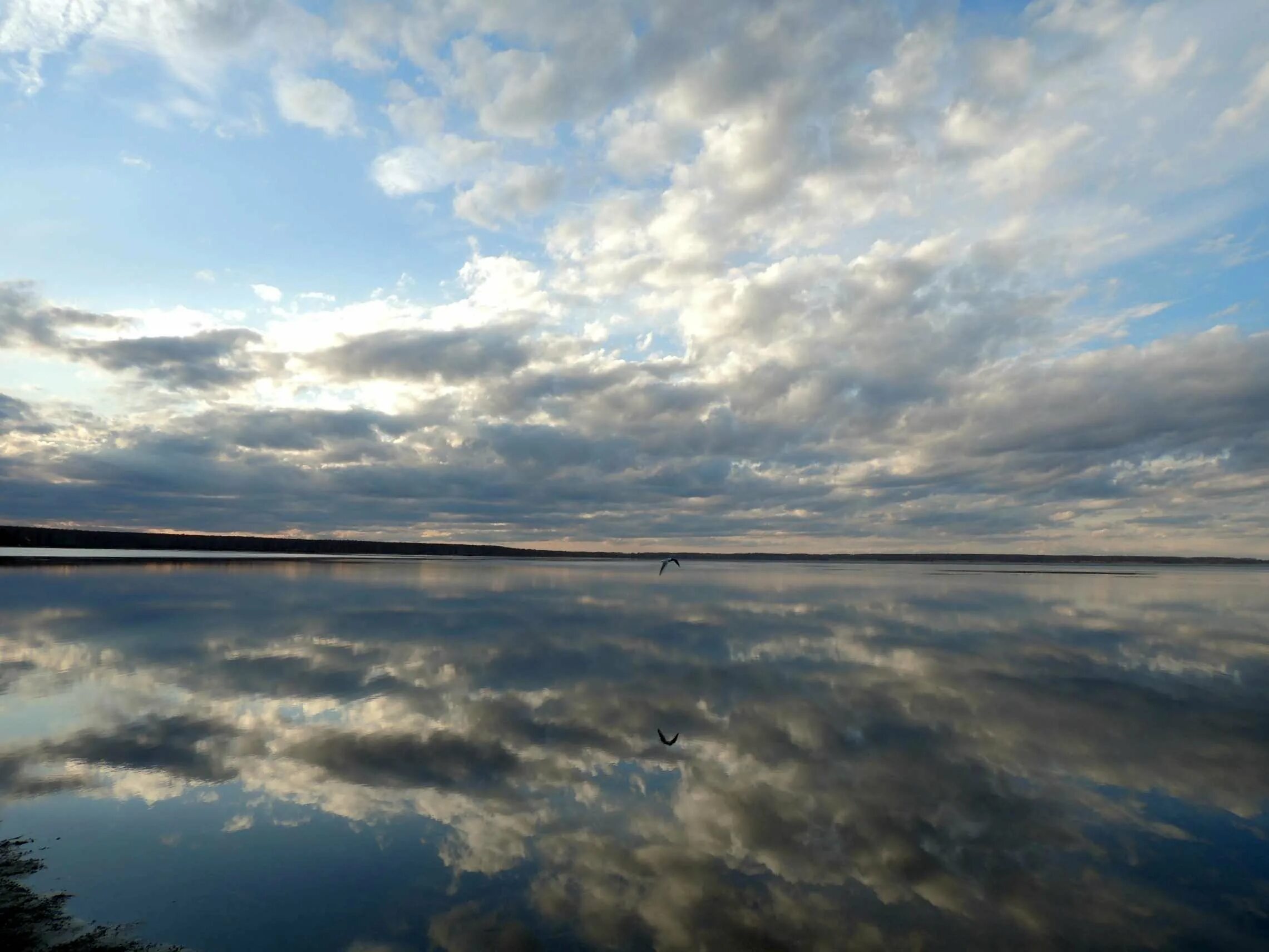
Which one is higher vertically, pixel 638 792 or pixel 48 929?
pixel 48 929

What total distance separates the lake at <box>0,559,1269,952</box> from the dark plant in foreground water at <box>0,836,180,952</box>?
0.71 ft

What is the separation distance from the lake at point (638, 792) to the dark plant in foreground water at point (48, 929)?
8.6 inches

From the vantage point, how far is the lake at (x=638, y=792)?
721 cm

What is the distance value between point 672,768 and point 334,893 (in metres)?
5.86

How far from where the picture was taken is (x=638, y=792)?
35.5ft

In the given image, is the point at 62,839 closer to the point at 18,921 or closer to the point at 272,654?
the point at 18,921

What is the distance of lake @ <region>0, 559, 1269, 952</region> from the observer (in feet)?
23.7

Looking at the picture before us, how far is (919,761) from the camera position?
1245cm

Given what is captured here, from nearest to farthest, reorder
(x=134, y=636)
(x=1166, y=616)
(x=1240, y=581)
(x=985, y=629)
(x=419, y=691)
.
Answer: (x=419, y=691) → (x=134, y=636) → (x=985, y=629) → (x=1166, y=616) → (x=1240, y=581)

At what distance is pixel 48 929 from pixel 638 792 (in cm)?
703

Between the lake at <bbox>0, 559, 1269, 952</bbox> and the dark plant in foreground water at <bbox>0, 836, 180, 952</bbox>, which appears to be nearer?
the dark plant in foreground water at <bbox>0, 836, 180, 952</bbox>

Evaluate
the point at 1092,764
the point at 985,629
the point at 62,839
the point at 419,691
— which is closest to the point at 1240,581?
the point at 985,629

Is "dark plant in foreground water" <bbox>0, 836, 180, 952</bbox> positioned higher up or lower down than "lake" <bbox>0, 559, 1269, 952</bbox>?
higher up

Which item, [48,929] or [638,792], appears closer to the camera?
[48,929]
